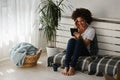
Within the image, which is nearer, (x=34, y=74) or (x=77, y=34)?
(x=34, y=74)

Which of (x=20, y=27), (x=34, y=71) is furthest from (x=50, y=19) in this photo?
(x=34, y=71)

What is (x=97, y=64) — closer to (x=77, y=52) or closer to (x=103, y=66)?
(x=103, y=66)

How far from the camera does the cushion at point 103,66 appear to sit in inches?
147

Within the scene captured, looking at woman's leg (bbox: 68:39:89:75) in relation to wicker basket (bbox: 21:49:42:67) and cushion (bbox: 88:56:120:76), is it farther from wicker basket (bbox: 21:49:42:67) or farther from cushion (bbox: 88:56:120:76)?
wicker basket (bbox: 21:49:42:67)

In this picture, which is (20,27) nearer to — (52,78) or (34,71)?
(34,71)

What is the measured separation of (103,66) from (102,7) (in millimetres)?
1114

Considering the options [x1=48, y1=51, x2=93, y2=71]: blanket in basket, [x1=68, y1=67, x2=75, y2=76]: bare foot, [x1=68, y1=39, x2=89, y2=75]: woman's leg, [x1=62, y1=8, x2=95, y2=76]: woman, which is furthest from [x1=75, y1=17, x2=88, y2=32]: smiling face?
[x1=68, y1=67, x2=75, y2=76]: bare foot

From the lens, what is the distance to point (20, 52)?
4.18 m

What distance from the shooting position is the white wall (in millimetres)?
4301

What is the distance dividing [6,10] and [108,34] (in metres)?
1.67

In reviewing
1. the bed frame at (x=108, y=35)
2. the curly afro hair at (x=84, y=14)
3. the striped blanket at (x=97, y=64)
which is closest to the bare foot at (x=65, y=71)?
the striped blanket at (x=97, y=64)

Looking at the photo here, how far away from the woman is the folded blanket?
61 centimetres

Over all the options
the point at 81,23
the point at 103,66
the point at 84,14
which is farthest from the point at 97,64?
the point at 84,14

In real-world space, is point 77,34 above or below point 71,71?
above
